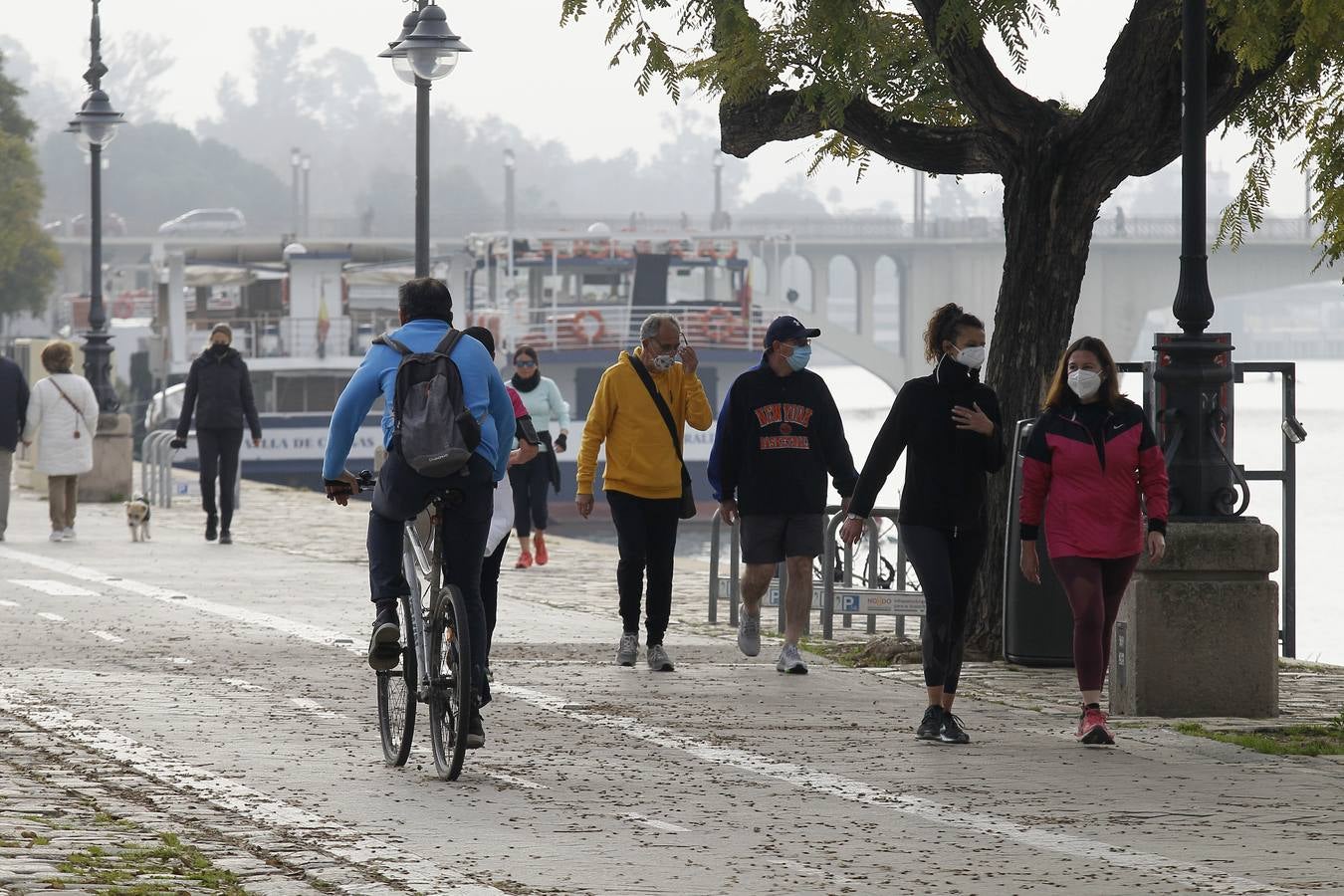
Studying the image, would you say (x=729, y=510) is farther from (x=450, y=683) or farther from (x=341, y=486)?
(x=450, y=683)

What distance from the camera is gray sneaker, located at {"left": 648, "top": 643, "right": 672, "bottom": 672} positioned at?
32.7 feet

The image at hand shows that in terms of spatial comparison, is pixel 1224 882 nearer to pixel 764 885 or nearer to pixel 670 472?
pixel 764 885

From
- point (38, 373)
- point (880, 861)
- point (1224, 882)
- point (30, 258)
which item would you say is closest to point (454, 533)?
point (880, 861)

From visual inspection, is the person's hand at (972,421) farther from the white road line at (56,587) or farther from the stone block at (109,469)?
the stone block at (109,469)

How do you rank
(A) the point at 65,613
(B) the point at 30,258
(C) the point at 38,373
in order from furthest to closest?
(B) the point at 30,258 → (C) the point at 38,373 → (A) the point at 65,613

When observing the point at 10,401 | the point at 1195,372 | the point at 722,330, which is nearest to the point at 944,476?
the point at 1195,372

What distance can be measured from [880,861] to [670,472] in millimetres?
4410

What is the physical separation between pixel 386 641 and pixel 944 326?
2.32 metres

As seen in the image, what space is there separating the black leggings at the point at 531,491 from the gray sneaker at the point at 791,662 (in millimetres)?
5835

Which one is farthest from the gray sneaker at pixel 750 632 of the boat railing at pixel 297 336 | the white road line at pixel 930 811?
Result: the boat railing at pixel 297 336

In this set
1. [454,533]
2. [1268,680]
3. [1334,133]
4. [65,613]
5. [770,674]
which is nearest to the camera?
[454,533]

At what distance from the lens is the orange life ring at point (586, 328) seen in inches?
2227

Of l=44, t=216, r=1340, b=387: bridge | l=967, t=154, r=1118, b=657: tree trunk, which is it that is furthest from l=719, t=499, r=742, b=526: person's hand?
l=44, t=216, r=1340, b=387: bridge

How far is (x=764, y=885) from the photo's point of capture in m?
5.49
